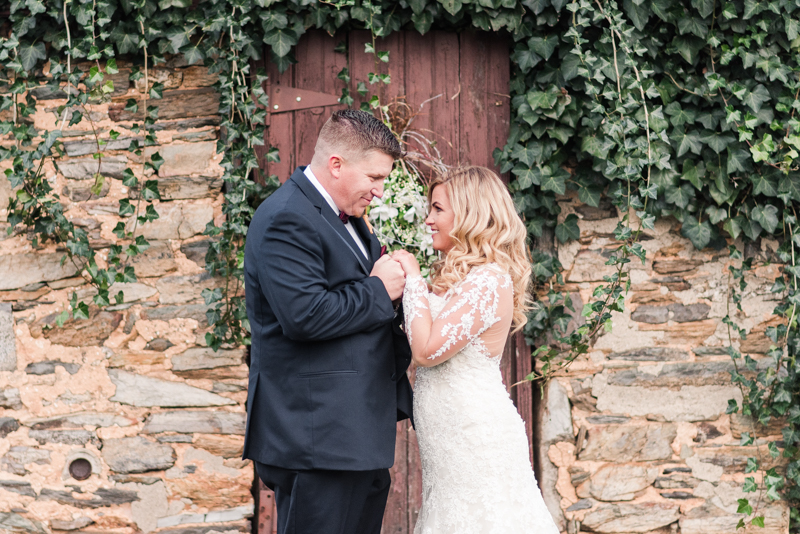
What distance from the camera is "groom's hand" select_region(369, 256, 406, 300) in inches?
95.3

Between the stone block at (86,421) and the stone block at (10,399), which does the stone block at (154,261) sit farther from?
the stone block at (10,399)

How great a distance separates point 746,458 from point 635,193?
1.53m

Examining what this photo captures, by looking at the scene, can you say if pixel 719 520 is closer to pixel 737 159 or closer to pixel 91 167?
pixel 737 159

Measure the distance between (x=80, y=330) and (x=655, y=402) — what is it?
307cm

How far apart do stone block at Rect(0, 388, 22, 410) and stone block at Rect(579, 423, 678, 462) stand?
297 cm

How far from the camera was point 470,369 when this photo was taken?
2607 mm

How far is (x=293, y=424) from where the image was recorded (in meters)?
2.31

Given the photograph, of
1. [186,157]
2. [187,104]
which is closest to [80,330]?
[186,157]

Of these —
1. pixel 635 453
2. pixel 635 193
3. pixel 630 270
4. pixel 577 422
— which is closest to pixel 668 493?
pixel 635 453

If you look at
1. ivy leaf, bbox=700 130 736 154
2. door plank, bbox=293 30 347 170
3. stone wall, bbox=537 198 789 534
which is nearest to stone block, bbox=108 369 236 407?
door plank, bbox=293 30 347 170

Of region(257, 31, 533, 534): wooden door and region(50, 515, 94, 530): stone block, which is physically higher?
region(257, 31, 533, 534): wooden door

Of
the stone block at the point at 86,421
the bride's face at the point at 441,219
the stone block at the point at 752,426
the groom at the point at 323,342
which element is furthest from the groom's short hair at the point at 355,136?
the stone block at the point at 752,426

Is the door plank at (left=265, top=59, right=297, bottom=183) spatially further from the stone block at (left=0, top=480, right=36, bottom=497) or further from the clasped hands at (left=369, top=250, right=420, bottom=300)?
the stone block at (left=0, top=480, right=36, bottom=497)

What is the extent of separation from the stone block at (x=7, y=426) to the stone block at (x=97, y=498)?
1.17ft
